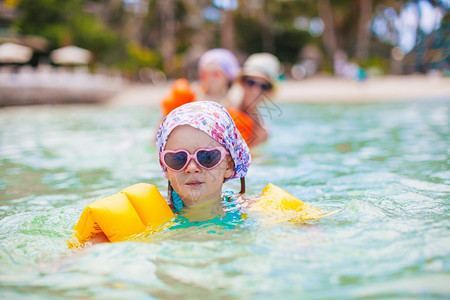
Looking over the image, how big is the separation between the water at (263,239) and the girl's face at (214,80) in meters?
1.11

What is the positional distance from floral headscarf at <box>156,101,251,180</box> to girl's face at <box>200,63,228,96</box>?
3593 millimetres

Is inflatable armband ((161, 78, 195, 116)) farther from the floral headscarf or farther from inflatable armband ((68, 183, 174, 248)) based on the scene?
inflatable armband ((68, 183, 174, 248))

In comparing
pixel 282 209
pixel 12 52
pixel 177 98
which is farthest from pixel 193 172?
pixel 12 52

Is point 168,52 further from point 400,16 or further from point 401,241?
point 401,241

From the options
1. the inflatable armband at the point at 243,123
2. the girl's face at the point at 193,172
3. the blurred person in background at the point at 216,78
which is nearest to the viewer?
the girl's face at the point at 193,172

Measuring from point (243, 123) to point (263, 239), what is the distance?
3.34 m

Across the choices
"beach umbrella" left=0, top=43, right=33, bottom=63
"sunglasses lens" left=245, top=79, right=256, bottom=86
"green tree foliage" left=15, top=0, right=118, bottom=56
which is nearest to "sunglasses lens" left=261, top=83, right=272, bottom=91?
"sunglasses lens" left=245, top=79, right=256, bottom=86

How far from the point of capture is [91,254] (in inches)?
101

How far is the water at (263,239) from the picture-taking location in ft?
7.13

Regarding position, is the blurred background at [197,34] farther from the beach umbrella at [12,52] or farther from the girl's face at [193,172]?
the girl's face at [193,172]

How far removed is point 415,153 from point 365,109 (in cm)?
765

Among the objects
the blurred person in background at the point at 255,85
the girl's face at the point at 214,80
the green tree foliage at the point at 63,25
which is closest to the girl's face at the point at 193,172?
the blurred person in background at the point at 255,85

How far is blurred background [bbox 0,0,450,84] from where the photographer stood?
92.7 ft

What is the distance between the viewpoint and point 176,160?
286 centimetres
